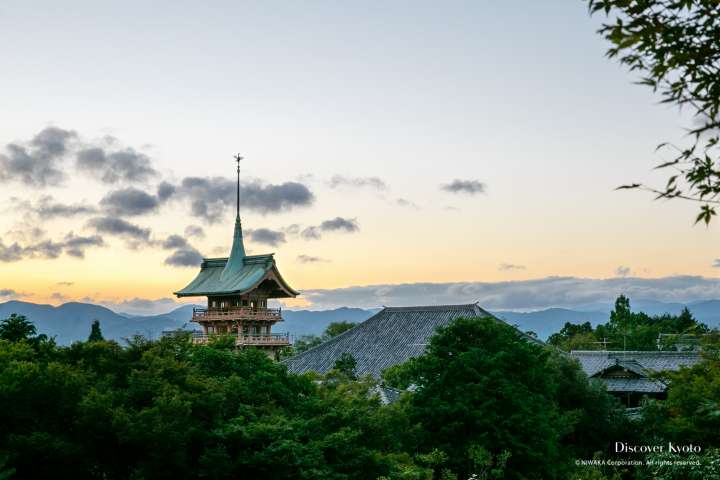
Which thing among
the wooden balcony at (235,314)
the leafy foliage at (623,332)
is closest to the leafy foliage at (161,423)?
the wooden balcony at (235,314)

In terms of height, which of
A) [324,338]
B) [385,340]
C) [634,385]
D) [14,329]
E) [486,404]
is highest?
[14,329]

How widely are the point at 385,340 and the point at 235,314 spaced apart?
8.68m

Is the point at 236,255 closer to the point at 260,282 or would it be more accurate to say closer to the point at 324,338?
the point at 260,282

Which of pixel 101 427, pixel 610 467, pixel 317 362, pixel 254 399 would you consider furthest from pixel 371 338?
pixel 101 427

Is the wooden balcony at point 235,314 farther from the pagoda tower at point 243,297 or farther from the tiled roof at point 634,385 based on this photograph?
the tiled roof at point 634,385

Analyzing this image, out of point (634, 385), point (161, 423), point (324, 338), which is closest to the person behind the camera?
point (161, 423)

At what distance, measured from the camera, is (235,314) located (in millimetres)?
41156

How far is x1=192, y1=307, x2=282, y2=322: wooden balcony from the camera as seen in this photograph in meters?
41.1

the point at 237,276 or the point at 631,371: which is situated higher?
the point at 237,276

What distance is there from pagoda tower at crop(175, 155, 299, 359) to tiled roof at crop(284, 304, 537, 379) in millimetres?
4701

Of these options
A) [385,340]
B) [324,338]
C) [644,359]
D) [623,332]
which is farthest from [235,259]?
[623,332]

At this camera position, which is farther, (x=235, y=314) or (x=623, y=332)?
(x=623, y=332)

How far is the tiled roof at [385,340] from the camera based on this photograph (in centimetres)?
3572

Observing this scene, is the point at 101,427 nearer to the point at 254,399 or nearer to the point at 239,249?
the point at 254,399
